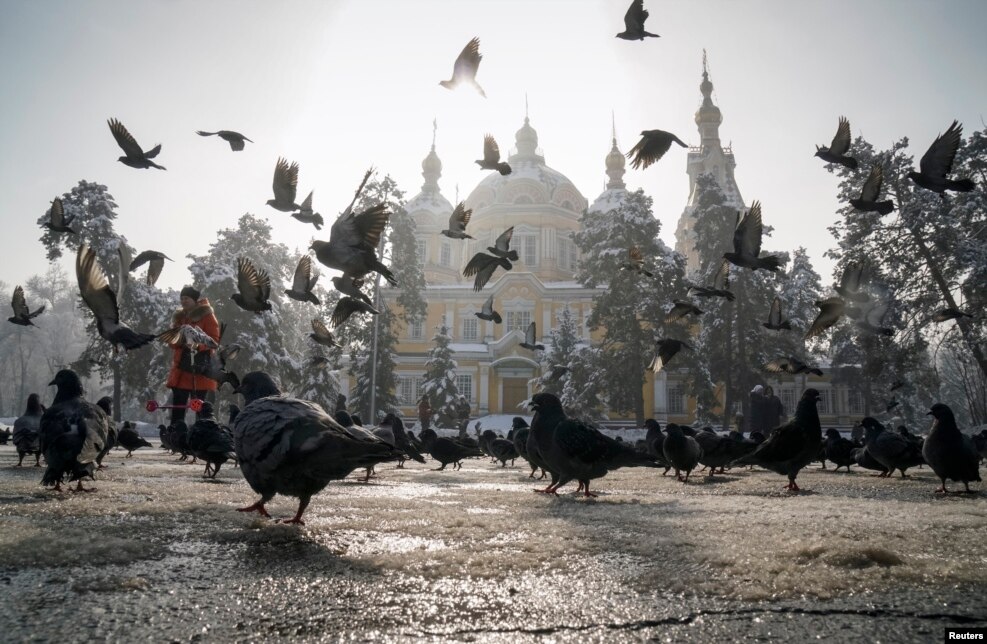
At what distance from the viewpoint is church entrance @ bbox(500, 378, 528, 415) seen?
4803cm

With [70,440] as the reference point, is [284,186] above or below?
above

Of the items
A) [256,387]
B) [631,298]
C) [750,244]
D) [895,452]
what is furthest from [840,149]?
[631,298]

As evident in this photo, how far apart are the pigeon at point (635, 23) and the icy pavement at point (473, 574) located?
5289mm

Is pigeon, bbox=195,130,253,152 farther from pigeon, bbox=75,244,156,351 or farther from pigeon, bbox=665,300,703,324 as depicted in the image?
pigeon, bbox=665,300,703,324

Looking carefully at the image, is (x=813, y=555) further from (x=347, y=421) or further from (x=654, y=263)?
(x=654, y=263)

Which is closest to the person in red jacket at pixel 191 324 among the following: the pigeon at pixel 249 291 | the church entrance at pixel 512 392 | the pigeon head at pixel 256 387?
the pigeon at pixel 249 291

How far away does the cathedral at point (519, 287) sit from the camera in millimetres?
47344

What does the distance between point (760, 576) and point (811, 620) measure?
20.8 inches

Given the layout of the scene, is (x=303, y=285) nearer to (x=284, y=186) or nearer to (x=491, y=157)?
(x=284, y=186)

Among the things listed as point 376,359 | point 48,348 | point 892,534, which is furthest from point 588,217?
point 48,348

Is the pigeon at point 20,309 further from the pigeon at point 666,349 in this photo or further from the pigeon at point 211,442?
the pigeon at point 666,349

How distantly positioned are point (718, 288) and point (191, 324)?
26.1 ft

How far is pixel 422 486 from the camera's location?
781 centimetres

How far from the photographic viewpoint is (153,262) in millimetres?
10086
